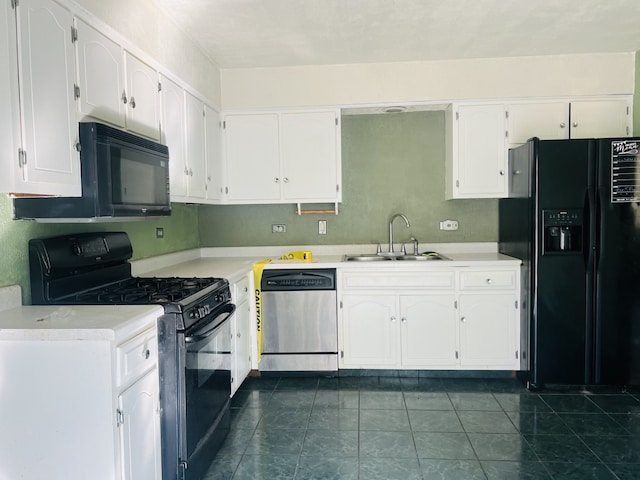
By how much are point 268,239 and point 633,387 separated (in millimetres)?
3010

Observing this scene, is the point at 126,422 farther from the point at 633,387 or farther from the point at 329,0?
the point at 633,387

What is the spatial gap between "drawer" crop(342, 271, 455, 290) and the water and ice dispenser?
71 centimetres

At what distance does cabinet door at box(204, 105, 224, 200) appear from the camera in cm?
350

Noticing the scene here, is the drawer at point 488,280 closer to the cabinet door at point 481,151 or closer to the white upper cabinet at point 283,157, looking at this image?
Answer: the cabinet door at point 481,151

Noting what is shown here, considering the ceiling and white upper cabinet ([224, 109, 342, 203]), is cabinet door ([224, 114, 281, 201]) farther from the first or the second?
the ceiling

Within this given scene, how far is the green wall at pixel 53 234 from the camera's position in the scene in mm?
1894

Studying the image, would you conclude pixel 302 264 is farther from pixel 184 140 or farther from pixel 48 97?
pixel 48 97

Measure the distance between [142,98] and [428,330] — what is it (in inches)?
98.5

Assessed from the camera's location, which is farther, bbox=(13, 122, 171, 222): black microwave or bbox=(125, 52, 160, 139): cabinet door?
bbox=(125, 52, 160, 139): cabinet door

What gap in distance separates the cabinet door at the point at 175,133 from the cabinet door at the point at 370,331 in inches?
58.3

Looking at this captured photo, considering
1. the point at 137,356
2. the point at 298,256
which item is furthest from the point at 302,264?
the point at 137,356

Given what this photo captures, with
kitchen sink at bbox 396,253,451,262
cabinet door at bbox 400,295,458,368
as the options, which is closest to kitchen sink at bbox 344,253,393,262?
kitchen sink at bbox 396,253,451,262

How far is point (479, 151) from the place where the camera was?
369 cm

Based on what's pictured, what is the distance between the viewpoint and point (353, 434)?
2.69 metres
